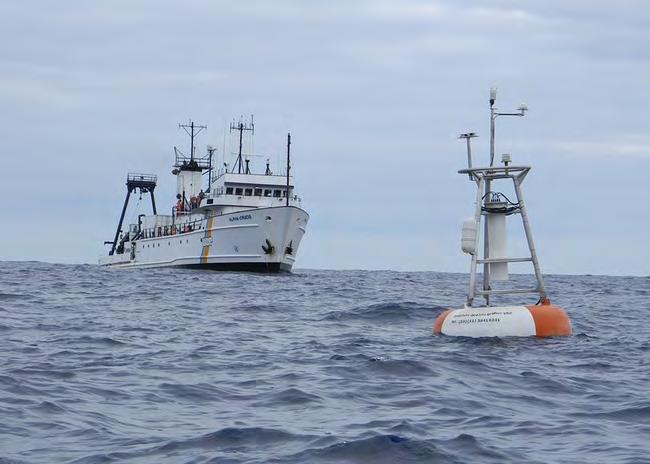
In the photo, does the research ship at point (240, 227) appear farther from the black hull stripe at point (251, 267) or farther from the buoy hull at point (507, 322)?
the buoy hull at point (507, 322)

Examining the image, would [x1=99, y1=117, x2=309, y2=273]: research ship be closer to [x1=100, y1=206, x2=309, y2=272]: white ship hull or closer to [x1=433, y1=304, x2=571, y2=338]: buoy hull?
[x1=100, y1=206, x2=309, y2=272]: white ship hull

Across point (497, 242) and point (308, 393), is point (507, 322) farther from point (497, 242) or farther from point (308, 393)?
point (308, 393)

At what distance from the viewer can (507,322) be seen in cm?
1911

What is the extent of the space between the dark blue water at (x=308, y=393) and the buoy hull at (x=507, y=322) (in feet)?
0.94

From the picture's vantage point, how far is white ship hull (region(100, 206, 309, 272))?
64812 millimetres

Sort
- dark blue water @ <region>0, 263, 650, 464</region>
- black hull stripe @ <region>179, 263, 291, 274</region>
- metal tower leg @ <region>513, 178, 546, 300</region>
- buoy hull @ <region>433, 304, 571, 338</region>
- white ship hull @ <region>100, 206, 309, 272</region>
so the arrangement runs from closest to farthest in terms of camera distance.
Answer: dark blue water @ <region>0, 263, 650, 464</region>
buoy hull @ <region>433, 304, 571, 338</region>
metal tower leg @ <region>513, 178, 546, 300</region>
white ship hull @ <region>100, 206, 309, 272</region>
black hull stripe @ <region>179, 263, 291, 274</region>

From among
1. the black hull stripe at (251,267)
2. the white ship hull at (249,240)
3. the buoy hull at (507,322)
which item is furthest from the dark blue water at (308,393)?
the black hull stripe at (251,267)

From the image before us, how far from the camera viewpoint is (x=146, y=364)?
15445 mm

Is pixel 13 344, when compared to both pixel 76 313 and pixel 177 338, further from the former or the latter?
pixel 76 313

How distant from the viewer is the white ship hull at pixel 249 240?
213 feet

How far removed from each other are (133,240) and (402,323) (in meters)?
64.4

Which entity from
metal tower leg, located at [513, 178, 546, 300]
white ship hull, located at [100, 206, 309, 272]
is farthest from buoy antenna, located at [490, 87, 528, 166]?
white ship hull, located at [100, 206, 309, 272]

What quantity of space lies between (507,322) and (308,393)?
698 centimetres

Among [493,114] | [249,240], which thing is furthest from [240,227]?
[493,114]
